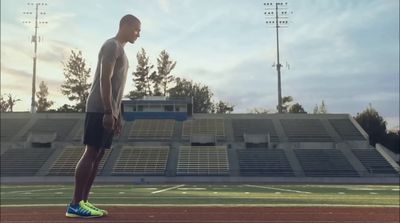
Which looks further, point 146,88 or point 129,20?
point 146,88

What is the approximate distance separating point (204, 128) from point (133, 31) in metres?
41.5

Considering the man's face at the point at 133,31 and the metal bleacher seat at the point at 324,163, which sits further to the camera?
the metal bleacher seat at the point at 324,163

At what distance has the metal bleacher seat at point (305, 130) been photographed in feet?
139

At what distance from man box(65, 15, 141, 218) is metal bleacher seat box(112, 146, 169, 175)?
103 feet

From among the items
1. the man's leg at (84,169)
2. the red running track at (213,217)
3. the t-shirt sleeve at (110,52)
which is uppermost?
the t-shirt sleeve at (110,52)

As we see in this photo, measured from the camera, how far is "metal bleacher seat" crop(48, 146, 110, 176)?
35.3 m

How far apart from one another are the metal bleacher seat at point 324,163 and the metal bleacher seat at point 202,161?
6.53 m

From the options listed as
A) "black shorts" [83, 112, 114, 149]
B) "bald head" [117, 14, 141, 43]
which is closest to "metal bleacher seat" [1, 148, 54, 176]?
"black shorts" [83, 112, 114, 149]

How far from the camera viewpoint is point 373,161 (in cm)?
3759

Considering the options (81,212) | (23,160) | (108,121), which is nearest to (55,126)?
(23,160)

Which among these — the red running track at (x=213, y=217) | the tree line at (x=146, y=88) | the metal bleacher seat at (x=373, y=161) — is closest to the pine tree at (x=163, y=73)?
the tree line at (x=146, y=88)

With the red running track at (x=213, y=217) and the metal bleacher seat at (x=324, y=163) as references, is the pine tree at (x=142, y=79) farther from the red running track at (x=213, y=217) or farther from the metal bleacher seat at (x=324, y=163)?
the red running track at (x=213, y=217)

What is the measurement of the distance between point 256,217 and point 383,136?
4824 cm

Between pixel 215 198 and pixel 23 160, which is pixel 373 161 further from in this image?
pixel 23 160
